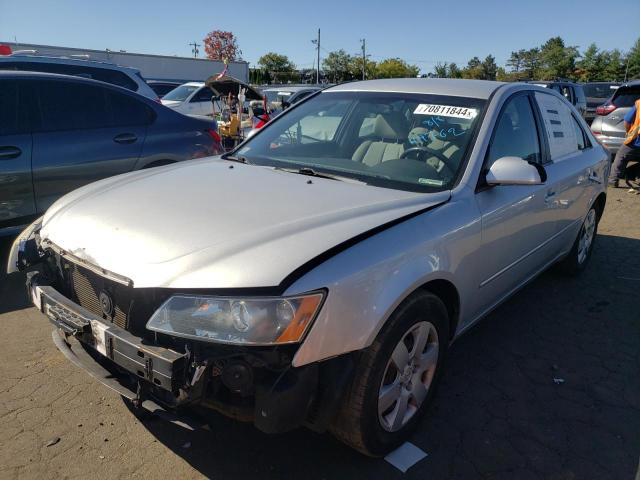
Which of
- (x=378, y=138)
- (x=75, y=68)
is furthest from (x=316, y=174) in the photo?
(x=75, y=68)

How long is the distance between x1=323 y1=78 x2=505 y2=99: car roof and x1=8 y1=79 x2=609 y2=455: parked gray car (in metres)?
0.02

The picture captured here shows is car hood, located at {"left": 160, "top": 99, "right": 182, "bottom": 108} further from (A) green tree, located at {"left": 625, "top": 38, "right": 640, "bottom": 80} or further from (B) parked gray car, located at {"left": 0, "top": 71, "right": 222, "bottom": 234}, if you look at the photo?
(A) green tree, located at {"left": 625, "top": 38, "right": 640, "bottom": 80}

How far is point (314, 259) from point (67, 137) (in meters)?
3.83

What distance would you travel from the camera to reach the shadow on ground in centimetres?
234

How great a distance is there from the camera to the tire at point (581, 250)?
4566 mm

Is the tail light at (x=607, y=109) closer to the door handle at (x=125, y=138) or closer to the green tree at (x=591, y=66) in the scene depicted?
the door handle at (x=125, y=138)

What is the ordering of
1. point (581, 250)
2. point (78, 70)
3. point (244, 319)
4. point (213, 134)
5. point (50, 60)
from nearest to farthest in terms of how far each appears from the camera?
point (244, 319) → point (581, 250) → point (213, 134) → point (50, 60) → point (78, 70)

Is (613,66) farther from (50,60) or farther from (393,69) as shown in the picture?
(50,60)

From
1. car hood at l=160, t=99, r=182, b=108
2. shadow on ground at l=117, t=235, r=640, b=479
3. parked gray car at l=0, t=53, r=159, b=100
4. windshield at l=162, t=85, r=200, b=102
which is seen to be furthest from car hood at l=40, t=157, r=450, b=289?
windshield at l=162, t=85, r=200, b=102

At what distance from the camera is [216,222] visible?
7.25 feet

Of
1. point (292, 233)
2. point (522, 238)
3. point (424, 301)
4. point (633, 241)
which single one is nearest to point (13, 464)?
point (292, 233)

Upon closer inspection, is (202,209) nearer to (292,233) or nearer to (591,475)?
(292,233)

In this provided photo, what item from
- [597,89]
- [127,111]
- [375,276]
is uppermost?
[597,89]

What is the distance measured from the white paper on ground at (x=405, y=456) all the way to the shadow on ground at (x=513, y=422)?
4 cm
